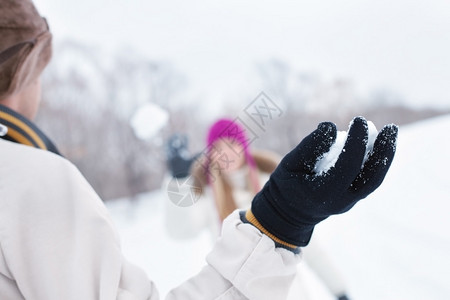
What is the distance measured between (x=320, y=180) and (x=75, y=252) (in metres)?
0.31

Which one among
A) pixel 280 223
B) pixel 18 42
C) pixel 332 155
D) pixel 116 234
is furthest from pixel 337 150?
pixel 18 42

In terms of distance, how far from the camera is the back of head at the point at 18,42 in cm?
46

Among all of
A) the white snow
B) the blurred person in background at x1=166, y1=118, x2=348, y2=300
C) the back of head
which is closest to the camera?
the back of head

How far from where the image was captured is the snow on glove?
338 millimetres

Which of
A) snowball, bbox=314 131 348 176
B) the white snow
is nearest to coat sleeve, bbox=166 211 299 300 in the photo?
snowball, bbox=314 131 348 176

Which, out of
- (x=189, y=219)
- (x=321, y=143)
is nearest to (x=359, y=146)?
(x=321, y=143)

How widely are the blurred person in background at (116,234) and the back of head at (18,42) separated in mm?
81

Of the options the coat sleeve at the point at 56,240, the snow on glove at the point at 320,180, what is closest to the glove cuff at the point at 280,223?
the snow on glove at the point at 320,180

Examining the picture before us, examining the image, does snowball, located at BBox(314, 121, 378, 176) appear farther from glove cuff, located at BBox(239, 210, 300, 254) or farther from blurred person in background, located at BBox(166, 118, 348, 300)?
blurred person in background, located at BBox(166, 118, 348, 300)

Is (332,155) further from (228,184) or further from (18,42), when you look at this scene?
(228,184)

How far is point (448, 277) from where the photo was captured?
0.47m

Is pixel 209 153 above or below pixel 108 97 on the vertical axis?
above

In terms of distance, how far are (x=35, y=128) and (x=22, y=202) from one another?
16 cm

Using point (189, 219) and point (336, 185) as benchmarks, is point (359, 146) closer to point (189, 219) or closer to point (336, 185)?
point (336, 185)
